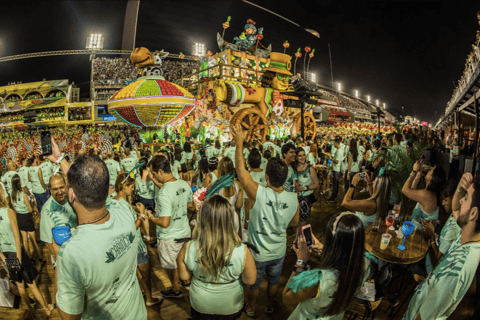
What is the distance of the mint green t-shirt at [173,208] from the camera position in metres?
2.86

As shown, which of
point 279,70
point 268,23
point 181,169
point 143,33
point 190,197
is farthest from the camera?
point 268,23

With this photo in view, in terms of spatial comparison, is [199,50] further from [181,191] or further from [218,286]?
[218,286]

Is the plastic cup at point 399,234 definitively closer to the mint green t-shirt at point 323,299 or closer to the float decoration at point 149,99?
the mint green t-shirt at point 323,299

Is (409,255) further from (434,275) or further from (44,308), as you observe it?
(44,308)

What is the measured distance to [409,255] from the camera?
265 cm

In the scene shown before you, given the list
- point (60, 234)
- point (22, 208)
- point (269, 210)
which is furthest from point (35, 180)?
point (269, 210)

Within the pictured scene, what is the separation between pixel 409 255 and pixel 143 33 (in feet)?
157

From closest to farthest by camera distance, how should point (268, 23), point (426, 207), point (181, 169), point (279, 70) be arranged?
point (426, 207)
point (181, 169)
point (279, 70)
point (268, 23)

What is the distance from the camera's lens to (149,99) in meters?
5.94

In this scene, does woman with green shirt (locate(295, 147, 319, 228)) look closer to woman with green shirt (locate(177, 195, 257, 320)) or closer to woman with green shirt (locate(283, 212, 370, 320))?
woman with green shirt (locate(177, 195, 257, 320))

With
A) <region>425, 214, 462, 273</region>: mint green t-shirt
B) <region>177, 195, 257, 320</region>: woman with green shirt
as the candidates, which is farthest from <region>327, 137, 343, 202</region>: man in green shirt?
<region>177, 195, 257, 320</region>: woman with green shirt

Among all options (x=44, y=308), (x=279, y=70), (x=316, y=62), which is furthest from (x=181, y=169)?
(x=316, y=62)

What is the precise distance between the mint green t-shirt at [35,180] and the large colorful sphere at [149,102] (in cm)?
220

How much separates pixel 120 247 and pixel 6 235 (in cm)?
238
